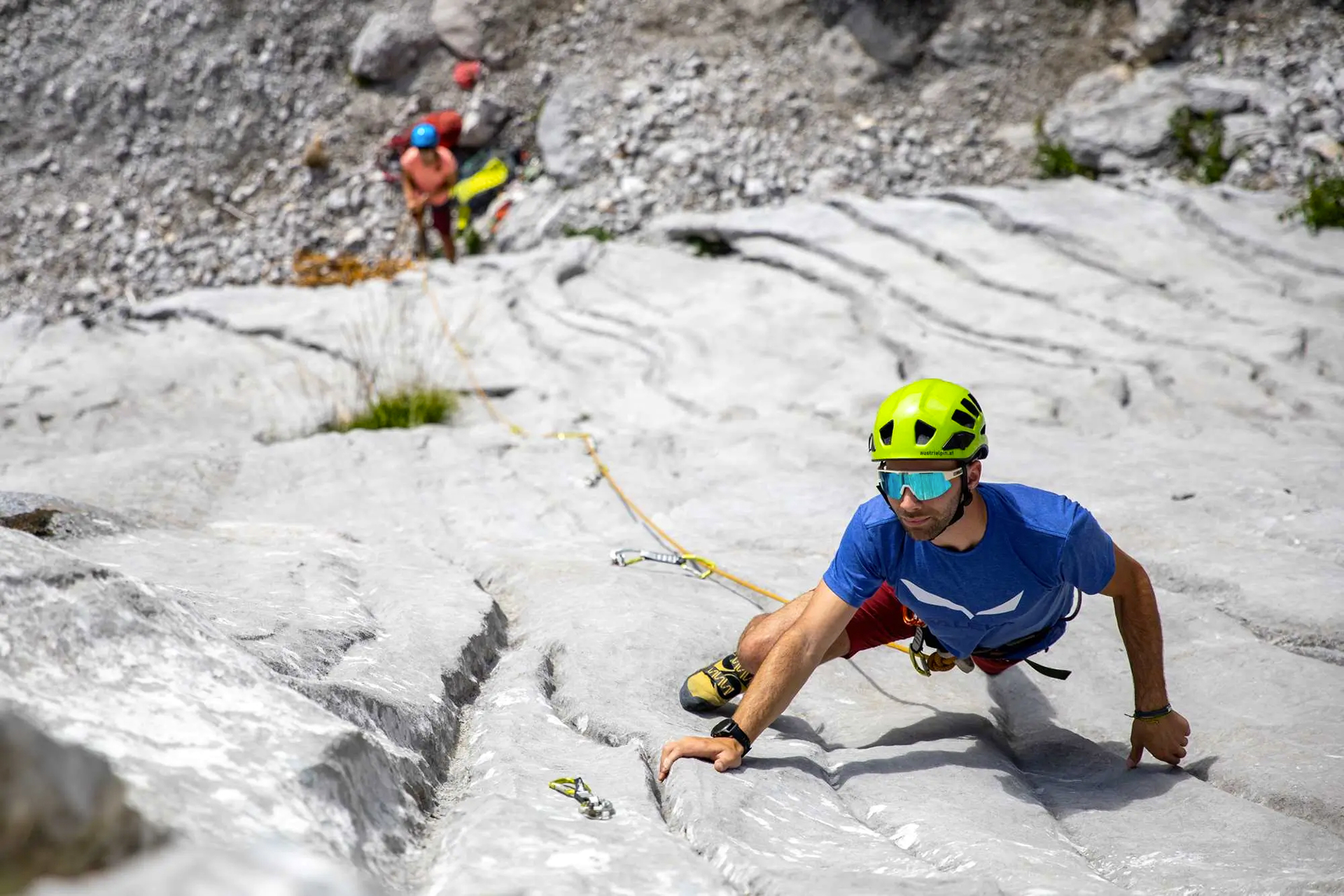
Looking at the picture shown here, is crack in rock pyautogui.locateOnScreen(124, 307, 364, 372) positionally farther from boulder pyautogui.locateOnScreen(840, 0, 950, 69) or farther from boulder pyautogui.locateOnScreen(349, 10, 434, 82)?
A: boulder pyautogui.locateOnScreen(840, 0, 950, 69)

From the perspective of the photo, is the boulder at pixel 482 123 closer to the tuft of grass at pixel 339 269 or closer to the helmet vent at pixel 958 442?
the tuft of grass at pixel 339 269

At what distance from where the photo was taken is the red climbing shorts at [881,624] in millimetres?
3158

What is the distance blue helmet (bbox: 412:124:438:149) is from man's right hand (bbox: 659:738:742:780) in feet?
27.8

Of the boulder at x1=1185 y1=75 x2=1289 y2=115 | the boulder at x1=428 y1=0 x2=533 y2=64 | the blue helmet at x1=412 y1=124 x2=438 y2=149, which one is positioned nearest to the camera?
the boulder at x1=1185 y1=75 x2=1289 y2=115

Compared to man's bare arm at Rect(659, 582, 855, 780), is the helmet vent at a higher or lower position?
higher

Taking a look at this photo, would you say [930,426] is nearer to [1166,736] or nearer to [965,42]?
[1166,736]

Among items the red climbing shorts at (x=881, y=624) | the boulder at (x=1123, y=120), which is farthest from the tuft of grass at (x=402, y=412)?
the boulder at (x=1123, y=120)

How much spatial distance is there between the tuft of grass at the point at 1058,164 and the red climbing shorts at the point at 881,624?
23.7ft

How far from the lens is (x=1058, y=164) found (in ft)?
30.7

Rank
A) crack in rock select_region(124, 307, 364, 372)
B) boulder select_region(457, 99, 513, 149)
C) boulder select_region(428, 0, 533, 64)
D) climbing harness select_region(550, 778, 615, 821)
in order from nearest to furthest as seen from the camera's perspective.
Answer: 1. climbing harness select_region(550, 778, 615, 821)
2. crack in rock select_region(124, 307, 364, 372)
3. boulder select_region(457, 99, 513, 149)
4. boulder select_region(428, 0, 533, 64)

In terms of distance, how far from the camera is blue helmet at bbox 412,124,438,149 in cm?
976

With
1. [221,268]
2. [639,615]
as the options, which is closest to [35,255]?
[221,268]

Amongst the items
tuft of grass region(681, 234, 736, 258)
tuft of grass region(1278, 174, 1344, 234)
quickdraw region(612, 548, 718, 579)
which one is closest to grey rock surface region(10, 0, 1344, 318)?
tuft of grass region(681, 234, 736, 258)

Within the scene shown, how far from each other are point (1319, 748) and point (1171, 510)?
148 cm
